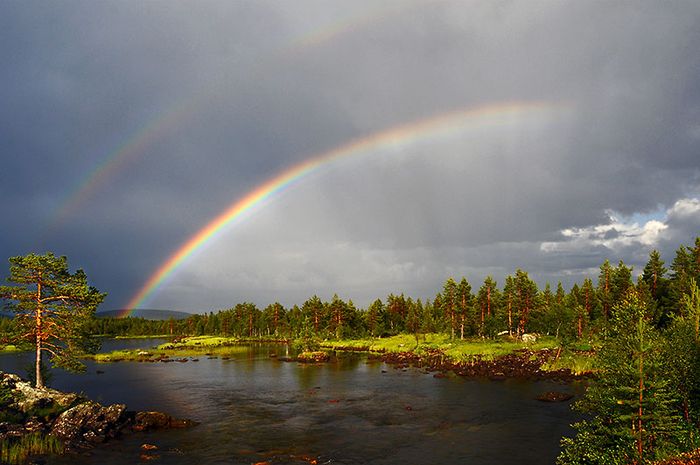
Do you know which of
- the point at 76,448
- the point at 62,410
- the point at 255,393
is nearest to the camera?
the point at 76,448

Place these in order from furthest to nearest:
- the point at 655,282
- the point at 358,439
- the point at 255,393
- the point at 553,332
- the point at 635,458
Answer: the point at 553,332 < the point at 655,282 < the point at 255,393 < the point at 358,439 < the point at 635,458

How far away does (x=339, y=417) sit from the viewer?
51.7 meters

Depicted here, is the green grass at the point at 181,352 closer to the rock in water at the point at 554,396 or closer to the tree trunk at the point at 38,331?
the tree trunk at the point at 38,331

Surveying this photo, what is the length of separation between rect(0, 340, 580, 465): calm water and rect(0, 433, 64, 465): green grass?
274 centimetres

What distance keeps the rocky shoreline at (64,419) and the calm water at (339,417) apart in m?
2.17

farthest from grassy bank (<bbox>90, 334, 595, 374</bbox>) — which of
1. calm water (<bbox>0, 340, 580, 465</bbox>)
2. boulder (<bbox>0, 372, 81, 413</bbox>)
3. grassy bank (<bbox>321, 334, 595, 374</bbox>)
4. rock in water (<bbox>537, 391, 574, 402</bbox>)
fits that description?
boulder (<bbox>0, 372, 81, 413</bbox>)

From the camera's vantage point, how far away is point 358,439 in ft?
140

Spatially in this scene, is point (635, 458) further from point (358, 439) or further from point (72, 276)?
point (72, 276)

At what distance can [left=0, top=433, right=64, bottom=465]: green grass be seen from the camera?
116 ft

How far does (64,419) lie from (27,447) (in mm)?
4946

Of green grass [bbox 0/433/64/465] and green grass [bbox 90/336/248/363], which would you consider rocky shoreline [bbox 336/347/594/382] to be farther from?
green grass [bbox 90/336/248/363]

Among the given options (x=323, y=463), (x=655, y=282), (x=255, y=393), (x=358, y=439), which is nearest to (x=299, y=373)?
(x=255, y=393)

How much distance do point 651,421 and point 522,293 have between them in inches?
3768

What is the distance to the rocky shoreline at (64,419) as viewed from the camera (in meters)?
40.6
